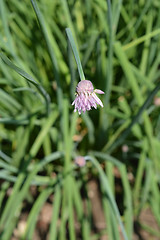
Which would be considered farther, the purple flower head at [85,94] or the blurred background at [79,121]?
the blurred background at [79,121]

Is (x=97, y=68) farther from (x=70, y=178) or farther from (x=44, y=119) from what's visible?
(x=70, y=178)

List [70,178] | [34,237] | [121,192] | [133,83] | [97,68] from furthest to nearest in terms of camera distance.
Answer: [121,192]
[34,237]
[97,68]
[70,178]
[133,83]

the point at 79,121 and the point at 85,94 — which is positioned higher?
the point at 79,121

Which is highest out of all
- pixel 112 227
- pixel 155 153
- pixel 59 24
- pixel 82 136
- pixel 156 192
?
pixel 59 24

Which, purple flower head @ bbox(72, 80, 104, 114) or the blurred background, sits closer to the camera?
purple flower head @ bbox(72, 80, 104, 114)

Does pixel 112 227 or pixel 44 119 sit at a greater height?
pixel 44 119

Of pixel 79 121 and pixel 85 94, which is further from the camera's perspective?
pixel 79 121

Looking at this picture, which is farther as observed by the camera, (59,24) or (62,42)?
(59,24)

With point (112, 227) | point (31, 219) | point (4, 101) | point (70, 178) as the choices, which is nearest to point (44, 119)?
point (4, 101)
